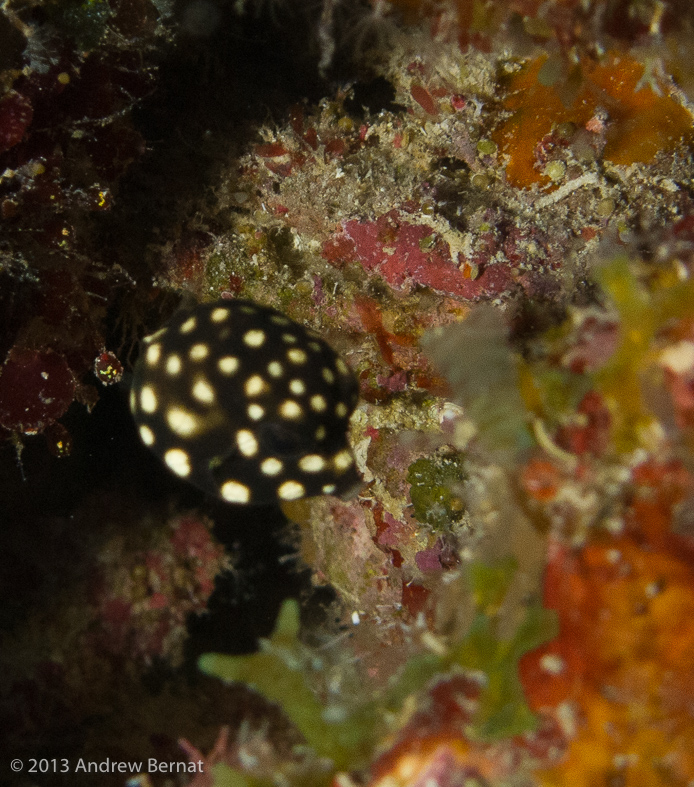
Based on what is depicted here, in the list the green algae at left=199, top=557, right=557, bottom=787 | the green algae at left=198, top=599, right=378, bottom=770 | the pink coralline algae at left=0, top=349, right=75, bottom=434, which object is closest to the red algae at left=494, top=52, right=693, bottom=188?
the green algae at left=199, top=557, right=557, bottom=787

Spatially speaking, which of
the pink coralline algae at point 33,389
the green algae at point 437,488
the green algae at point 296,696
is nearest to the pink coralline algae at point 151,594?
the pink coralline algae at point 33,389

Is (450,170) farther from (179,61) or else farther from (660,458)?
(660,458)

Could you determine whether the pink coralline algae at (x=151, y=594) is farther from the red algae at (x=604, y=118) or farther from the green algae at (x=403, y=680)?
the red algae at (x=604, y=118)

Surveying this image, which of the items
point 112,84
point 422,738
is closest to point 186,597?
point 422,738

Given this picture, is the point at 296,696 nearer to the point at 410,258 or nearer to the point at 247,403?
the point at 247,403

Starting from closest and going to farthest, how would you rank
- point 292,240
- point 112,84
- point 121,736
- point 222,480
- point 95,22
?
point 222,480 → point 95,22 → point 112,84 → point 292,240 → point 121,736

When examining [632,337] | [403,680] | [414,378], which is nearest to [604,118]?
[414,378]
